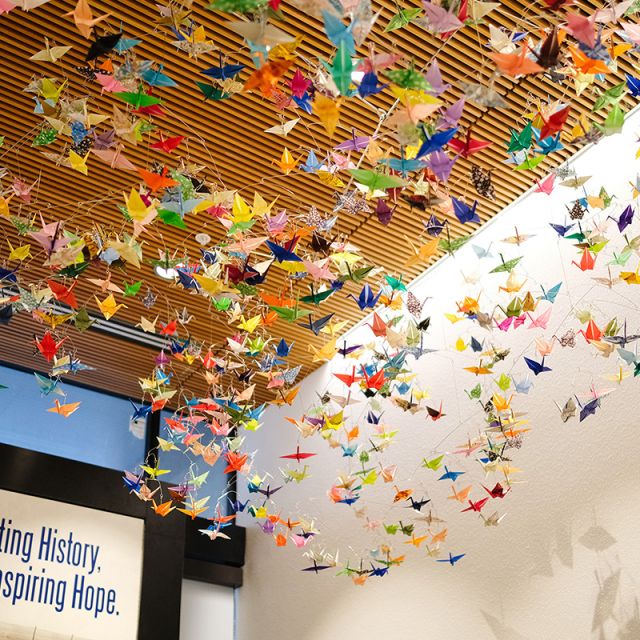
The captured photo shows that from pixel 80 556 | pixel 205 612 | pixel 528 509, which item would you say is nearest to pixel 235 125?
pixel 528 509

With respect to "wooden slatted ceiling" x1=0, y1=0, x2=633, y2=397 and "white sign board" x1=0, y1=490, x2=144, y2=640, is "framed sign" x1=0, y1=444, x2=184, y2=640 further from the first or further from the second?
"wooden slatted ceiling" x1=0, y1=0, x2=633, y2=397

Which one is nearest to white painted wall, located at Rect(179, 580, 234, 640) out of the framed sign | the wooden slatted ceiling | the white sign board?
the framed sign

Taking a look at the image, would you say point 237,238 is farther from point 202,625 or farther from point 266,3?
point 202,625

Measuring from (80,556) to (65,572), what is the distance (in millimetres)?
130

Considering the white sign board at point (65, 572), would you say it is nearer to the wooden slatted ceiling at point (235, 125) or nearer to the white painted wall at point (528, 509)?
the white painted wall at point (528, 509)

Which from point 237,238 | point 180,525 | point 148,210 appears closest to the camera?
point 148,210

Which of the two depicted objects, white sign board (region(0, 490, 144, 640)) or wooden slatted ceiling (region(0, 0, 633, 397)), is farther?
white sign board (region(0, 490, 144, 640))

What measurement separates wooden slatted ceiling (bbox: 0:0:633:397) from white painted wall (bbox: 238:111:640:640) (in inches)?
17.2

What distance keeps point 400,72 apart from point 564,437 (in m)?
2.31

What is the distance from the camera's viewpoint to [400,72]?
1873 mm

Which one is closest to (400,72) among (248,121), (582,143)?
(248,121)

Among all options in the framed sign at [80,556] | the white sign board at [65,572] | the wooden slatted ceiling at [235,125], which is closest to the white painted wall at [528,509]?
the wooden slatted ceiling at [235,125]

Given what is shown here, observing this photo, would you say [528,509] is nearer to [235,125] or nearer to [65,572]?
[235,125]

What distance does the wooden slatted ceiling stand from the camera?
328cm
